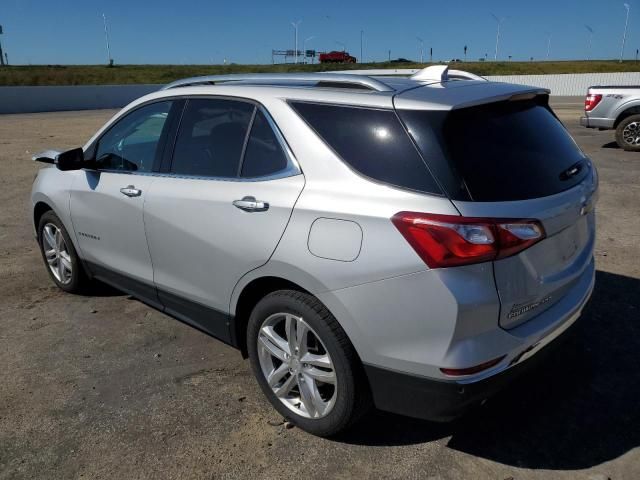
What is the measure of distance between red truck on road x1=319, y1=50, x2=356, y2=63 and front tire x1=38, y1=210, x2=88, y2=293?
291ft

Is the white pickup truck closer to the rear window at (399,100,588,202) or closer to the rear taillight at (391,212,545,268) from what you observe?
the rear window at (399,100,588,202)

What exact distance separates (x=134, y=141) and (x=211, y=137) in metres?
0.92

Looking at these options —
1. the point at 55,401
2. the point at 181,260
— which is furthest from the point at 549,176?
the point at 55,401

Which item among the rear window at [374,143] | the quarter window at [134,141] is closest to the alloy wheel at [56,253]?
the quarter window at [134,141]

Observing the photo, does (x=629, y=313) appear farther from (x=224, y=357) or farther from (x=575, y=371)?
(x=224, y=357)

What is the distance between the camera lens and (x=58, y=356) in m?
3.68

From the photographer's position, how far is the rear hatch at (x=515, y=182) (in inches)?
87.7

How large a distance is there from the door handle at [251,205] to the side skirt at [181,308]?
2.17 ft

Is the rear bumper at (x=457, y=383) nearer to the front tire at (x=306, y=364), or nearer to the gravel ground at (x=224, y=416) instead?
the front tire at (x=306, y=364)

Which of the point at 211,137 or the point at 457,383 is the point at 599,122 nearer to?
the point at 211,137

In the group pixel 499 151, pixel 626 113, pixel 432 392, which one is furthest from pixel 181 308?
pixel 626 113

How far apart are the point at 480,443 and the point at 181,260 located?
6.33 ft

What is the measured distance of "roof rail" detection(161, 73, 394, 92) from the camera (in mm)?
2629

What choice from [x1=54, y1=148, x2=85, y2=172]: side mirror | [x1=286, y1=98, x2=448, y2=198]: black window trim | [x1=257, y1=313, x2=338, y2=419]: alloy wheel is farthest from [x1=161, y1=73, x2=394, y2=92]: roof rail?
[x1=257, y1=313, x2=338, y2=419]: alloy wheel
